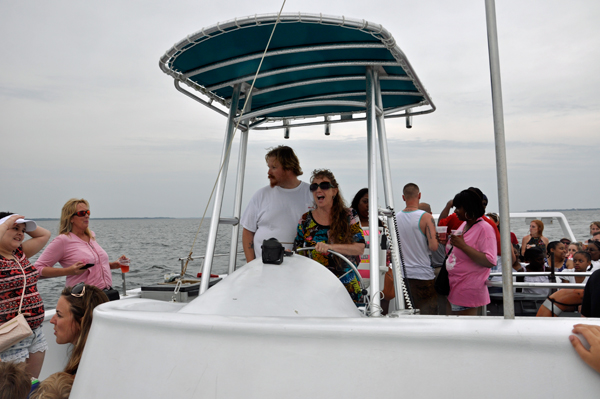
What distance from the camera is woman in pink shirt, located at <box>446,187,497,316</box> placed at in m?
3.71

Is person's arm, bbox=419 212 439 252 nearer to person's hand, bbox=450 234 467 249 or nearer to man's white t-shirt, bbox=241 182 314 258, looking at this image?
person's hand, bbox=450 234 467 249

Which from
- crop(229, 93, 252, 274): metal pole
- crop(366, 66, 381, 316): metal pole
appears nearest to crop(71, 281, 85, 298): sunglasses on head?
crop(229, 93, 252, 274): metal pole

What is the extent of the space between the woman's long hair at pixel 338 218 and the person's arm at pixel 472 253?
132 centimetres

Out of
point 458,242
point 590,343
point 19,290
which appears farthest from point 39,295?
point 590,343

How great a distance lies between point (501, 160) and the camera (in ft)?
4.62

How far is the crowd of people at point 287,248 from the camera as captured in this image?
2797 millimetres

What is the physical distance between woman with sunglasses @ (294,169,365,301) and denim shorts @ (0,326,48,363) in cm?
219

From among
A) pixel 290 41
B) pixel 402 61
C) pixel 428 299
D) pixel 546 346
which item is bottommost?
pixel 428 299

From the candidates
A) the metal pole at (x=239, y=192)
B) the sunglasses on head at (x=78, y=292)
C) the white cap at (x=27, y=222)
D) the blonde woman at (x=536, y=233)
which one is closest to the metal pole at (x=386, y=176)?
the metal pole at (x=239, y=192)

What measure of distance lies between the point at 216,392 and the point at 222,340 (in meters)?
0.17

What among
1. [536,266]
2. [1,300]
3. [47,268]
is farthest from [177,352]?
[536,266]

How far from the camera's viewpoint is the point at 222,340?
1469 millimetres

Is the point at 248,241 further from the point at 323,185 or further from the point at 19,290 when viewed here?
the point at 19,290

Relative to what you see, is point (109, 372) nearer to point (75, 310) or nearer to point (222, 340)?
point (222, 340)
